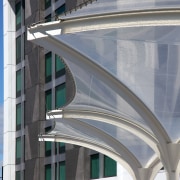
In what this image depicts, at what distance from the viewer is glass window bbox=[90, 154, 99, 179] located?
42188mm

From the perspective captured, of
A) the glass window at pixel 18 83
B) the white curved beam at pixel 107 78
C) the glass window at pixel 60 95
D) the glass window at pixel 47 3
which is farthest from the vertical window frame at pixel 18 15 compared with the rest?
the white curved beam at pixel 107 78

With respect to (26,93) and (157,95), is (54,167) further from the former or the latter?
(157,95)

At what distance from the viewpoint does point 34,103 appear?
169 ft

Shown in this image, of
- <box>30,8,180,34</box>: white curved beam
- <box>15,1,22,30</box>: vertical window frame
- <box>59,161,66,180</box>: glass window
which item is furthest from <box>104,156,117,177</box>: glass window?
<box>30,8,180,34</box>: white curved beam

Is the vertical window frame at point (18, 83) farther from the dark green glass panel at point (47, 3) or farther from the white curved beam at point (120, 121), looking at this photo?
the white curved beam at point (120, 121)

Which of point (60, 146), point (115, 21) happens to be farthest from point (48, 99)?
point (115, 21)

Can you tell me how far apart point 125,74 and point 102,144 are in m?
11.2

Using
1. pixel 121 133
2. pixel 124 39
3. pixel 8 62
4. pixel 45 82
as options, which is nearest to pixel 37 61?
pixel 45 82

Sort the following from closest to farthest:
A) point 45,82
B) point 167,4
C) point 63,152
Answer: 1. point 167,4
2. point 63,152
3. point 45,82

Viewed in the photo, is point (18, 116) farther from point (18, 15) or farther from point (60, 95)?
point (18, 15)

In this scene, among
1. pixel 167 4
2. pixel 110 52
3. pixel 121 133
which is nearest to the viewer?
pixel 167 4

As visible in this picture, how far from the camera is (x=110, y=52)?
2070 cm

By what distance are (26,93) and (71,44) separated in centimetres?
3502

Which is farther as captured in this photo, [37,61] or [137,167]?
[37,61]
